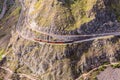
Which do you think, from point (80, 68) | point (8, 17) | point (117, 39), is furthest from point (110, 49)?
point (8, 17)

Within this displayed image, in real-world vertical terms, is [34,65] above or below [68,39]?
below

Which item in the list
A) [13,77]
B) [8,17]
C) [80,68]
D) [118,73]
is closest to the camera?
[118,73]

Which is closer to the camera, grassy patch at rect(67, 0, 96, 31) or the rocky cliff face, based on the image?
the rocky cliff face

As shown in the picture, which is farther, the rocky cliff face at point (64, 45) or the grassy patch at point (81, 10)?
the grassy patch at point (81, 10)

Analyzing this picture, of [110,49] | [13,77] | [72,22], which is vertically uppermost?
[72,22]

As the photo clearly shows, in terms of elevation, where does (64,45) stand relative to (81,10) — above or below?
below

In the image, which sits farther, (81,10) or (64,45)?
(81,10)

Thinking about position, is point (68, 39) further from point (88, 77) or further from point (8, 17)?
point (8, 17)

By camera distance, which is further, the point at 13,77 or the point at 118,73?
the point at 13,77
